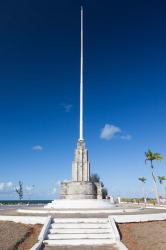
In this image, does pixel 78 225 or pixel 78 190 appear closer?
pixel 78 225

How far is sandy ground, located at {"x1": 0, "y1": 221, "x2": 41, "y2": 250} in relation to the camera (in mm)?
15611

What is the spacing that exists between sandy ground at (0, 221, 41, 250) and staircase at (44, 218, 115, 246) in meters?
0.96

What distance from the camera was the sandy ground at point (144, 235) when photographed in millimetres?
16195

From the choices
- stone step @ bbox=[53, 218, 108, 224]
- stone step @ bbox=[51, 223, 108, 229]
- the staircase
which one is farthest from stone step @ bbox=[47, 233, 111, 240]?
stone step @ bbox=[53, 218, 108, 224]

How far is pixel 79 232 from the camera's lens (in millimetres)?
18016

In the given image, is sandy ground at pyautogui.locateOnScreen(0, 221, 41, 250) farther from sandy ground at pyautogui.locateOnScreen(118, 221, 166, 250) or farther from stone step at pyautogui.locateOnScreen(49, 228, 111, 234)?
sandy ground at pyautogui.locateOnScreen(118, 221, 166, 250)

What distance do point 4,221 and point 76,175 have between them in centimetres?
1477

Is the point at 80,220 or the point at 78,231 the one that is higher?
the point at 80,220

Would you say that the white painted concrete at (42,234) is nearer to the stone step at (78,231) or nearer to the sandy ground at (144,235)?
the stone step at (78,231)

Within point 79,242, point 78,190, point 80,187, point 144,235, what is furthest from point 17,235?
point 80,187

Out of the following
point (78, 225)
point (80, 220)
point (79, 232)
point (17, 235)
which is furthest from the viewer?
point (80, 220)

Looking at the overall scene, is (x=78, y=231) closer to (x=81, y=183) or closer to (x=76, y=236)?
(x=76, y=236)

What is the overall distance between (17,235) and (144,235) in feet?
24.9

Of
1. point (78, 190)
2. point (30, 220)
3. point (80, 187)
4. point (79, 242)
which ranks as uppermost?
point (80, 187)
